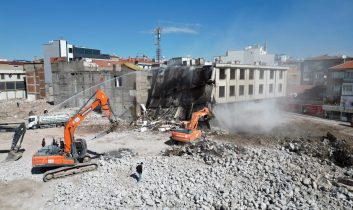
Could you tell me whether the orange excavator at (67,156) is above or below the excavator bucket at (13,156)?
above

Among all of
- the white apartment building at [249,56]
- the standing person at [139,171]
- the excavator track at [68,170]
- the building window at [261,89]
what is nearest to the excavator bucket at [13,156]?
the excavator track at [68,170]

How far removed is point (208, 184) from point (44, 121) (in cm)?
2154

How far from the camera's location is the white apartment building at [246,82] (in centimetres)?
3422

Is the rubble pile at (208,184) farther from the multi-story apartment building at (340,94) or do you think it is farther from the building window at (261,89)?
the multi-story apartment building at (340,94)

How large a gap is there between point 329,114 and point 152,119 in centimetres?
3056

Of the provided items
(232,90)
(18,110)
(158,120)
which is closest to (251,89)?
(232,90)

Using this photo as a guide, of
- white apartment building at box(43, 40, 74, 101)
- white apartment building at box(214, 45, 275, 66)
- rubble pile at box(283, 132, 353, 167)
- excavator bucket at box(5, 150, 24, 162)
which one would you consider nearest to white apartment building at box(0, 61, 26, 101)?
white apartment building at box(43, 40, 74, 101)

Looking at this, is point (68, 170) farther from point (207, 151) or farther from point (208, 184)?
point (207, 151)

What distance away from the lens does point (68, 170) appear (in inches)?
590

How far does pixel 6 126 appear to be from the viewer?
93.5ft

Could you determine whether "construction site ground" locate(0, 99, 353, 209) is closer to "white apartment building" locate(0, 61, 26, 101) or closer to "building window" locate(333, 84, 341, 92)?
"building window" locate(333, 84, 341, 92)

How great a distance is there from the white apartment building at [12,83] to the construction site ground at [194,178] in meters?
36.4

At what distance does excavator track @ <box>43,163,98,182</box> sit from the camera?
1440 centimetres

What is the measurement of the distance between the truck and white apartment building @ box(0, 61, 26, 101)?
30576mm
